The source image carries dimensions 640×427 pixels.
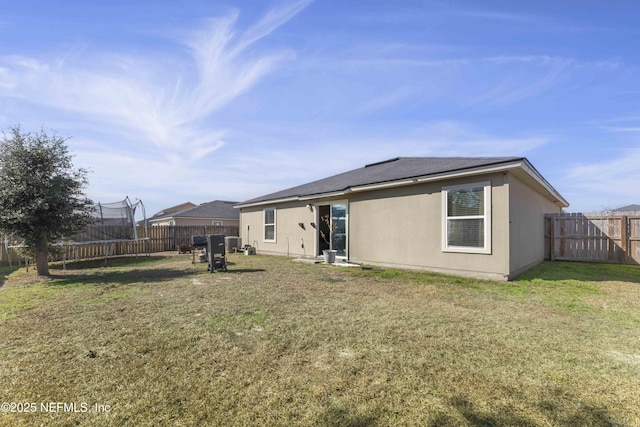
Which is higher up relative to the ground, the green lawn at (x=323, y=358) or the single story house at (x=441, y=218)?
the single story house at (x=441, y=218)

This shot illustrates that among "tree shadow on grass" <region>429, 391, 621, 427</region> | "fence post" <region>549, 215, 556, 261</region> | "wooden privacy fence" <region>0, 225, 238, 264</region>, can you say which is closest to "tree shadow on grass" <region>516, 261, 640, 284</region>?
"fence post" <region>549, 215, 556, 261</region>

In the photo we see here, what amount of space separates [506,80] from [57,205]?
13.2 m

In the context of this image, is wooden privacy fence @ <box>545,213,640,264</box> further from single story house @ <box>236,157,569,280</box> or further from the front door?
the front door

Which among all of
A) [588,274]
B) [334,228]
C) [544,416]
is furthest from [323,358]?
[588,274]

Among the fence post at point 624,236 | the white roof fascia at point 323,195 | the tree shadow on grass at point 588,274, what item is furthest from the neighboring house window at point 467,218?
the fence post at point 624,236

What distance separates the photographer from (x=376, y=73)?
9375mm

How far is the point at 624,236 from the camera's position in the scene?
32.9ft

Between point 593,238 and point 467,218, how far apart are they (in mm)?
6727

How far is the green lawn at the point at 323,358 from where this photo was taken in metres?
2.12

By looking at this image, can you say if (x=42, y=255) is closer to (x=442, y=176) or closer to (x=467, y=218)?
(x=442, y=176)

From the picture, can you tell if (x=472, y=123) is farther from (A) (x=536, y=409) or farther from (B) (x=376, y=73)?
(A) (x=536, y=409)

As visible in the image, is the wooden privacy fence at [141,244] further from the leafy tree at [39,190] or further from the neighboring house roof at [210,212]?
the neighboring house roof at [210,212]

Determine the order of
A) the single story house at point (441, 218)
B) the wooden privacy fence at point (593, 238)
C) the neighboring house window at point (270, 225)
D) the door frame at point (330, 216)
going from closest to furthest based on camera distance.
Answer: the single story house at point (441, 218) → the wooden privacy fence at point (593, 238) → the door frame at point (330, 216) → the neighboring house window at point (270, 225)

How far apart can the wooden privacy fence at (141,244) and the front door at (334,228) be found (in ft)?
26.7
